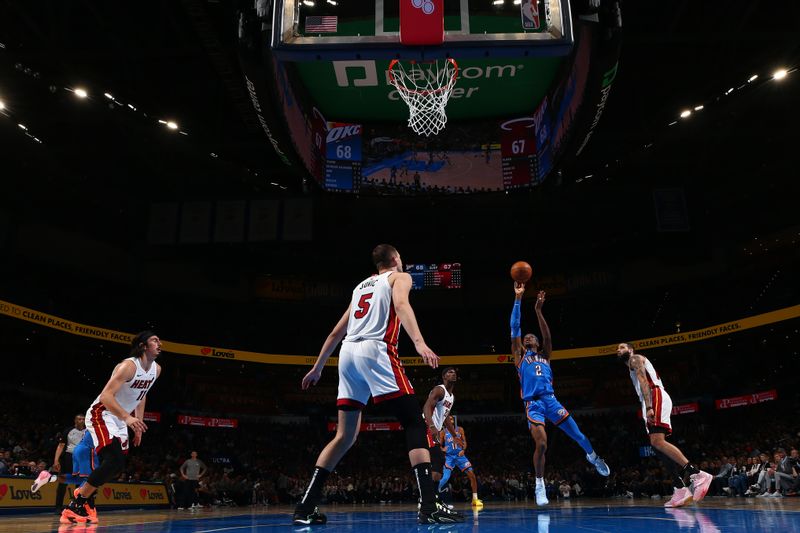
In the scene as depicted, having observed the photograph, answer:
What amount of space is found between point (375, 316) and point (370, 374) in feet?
1.45

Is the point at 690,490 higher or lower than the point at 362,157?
lower

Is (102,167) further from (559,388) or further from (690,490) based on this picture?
(559,388)

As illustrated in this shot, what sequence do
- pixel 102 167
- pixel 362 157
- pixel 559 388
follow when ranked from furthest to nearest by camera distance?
pixel 559 388
pixel 102 167
pixel 362 157

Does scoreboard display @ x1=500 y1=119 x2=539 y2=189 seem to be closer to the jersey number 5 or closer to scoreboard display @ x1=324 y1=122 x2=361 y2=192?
scoreboard display @ x1=324 y1=122 x2=361 y2=192

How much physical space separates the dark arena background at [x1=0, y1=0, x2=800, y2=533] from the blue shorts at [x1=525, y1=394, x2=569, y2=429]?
4.13 ft

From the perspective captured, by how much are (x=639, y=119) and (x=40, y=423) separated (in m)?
21.2

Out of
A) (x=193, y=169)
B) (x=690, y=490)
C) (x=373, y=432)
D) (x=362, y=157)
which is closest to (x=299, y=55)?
(x=690, y=490)

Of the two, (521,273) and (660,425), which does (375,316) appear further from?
(660,425)

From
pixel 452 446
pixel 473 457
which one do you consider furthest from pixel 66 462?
pixel 473 457

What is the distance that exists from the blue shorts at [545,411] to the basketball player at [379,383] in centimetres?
444

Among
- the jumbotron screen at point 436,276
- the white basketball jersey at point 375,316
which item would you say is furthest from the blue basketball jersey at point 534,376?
the jumbotron screen at point 436,276

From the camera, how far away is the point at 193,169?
22094 millimetres

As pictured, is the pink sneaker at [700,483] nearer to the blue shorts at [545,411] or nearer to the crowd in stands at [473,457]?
the blue shorts at [545,411]

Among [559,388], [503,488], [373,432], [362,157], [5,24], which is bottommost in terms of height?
[503,488]
